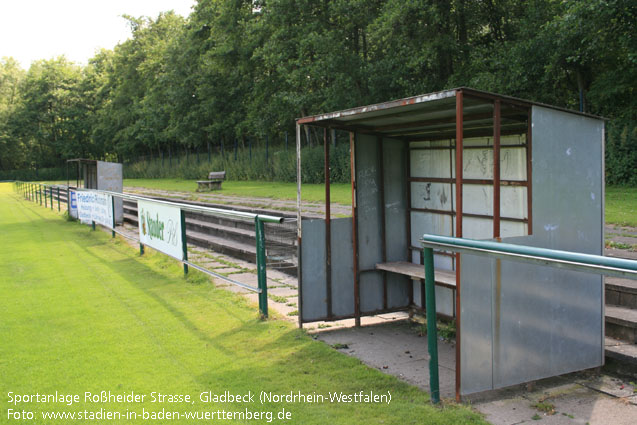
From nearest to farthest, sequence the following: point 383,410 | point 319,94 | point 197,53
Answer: point 383,410
point 319,94
point 197,53

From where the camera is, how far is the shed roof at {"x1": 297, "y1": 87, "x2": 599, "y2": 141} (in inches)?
175

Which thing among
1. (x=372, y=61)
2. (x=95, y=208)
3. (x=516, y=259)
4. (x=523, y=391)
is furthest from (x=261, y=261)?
(x=372, y=61)

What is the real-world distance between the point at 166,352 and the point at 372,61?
76.9 feet

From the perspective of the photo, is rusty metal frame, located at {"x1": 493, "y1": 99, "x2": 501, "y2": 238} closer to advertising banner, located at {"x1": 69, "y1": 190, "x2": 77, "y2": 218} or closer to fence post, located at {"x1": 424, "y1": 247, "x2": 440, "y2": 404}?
fence post, located at {"x1": 424, "y1": 247, "x2": 440, "y2": 404}

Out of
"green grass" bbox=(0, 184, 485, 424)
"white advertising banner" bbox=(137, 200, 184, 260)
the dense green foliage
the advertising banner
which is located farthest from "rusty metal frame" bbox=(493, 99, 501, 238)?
the advertising banner

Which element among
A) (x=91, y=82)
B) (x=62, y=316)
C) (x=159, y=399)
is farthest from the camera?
(x=91, y=82)

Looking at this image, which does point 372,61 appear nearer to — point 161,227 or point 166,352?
point 161,227

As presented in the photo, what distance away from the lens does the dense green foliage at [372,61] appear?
17203 mm

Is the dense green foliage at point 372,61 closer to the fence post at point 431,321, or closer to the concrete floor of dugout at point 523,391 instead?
the concrete floor of dugout at point 523,391

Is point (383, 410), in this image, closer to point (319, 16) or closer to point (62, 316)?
point (62, 316)

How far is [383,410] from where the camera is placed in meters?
3.94

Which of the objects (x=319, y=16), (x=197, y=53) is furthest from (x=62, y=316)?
(x=197, y=53)

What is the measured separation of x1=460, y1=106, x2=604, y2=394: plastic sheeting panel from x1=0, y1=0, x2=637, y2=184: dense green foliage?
12.3m

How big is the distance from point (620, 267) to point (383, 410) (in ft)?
6.41
